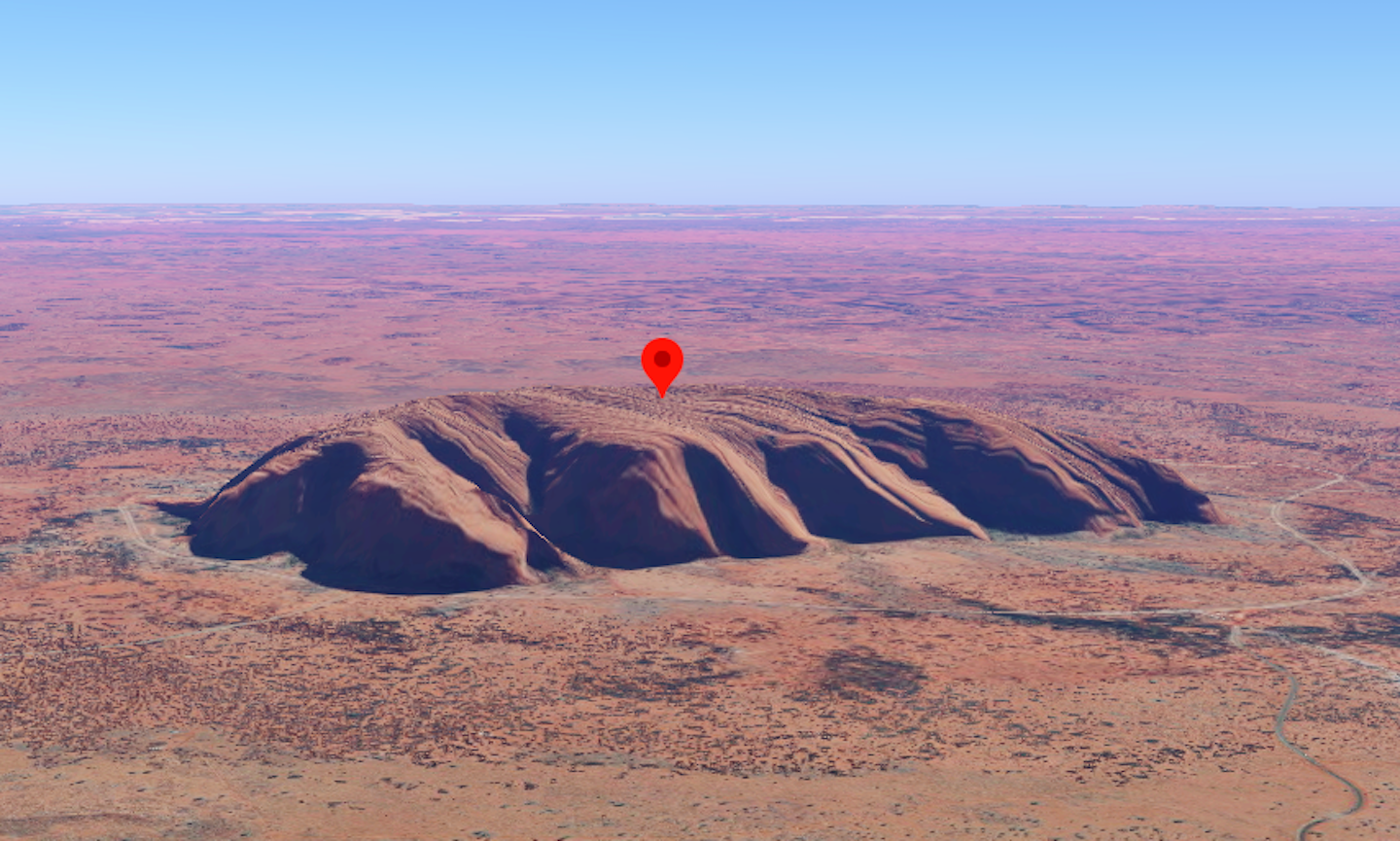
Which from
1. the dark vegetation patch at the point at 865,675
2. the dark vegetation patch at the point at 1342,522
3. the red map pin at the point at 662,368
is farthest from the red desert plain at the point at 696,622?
the red map pin at the point at 662,368

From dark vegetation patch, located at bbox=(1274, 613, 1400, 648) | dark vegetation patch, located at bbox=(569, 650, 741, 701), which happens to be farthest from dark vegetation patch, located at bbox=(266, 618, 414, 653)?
dark vegetation patch, located at bbox=(1274, 613, 1400, 648)

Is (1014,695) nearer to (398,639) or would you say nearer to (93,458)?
(398,639)

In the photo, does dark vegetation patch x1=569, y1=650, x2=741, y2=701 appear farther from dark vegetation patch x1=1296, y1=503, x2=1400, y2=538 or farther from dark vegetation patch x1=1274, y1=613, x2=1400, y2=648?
dark vegetation patch x1=1296, y1=503, x2=1400, y2=538

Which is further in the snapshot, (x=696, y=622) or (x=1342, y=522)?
(x=1342, y=522)

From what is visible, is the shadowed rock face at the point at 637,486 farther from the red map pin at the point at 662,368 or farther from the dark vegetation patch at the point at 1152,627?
the dark vegetation patch at the point at 1152,627

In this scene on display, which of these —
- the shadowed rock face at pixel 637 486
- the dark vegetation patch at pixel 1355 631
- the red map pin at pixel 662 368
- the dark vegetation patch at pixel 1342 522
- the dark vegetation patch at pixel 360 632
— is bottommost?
the dark vegetation patch at pixel 1342 522

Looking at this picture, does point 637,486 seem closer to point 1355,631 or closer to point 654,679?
point 654,679

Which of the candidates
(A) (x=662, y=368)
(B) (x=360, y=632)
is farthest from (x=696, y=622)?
(A) (x=662, y=368)

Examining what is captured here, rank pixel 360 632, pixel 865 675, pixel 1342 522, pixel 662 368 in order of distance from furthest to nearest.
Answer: pixel 662 368 < pixel 1342 522 < pixel 360 632 < pixel 865 675
